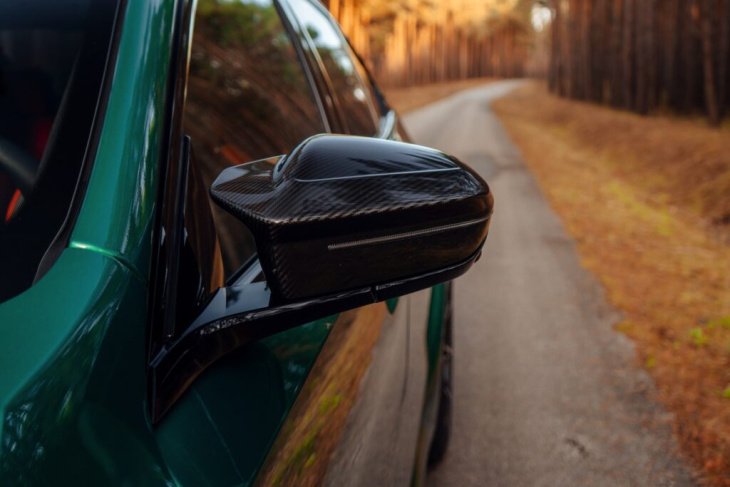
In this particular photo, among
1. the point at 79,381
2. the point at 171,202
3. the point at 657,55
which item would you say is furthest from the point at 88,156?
the point at 657,55

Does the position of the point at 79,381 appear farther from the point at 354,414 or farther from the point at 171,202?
the point at 354,414

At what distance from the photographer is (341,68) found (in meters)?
2.90

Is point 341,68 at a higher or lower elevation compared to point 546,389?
higher

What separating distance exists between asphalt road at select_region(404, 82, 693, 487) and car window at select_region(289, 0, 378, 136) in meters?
1.65

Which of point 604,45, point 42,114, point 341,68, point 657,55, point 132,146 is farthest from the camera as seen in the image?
point 604,45

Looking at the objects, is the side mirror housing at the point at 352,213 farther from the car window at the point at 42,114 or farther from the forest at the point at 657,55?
the forest at the point at 657,55

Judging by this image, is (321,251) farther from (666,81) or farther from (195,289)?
(666,81)

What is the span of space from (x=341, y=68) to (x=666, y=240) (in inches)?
217

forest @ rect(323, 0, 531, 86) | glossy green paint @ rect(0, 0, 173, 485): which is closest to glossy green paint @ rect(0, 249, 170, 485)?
glossy green paint @ rect(0, 0, 173, 485)

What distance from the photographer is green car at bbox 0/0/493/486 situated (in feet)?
2.82

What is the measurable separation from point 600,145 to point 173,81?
15.3 meters

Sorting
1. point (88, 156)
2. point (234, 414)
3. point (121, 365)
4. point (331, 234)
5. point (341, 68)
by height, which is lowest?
point (234, 414)

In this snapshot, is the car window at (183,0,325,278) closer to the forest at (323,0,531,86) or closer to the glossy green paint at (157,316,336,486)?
the glossy green paint at (157,316,336,486)

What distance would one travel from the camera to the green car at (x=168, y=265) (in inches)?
33.8
